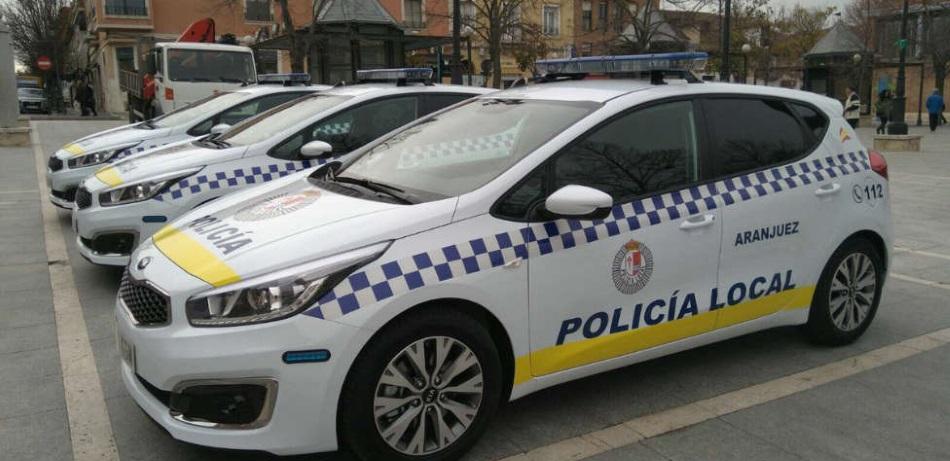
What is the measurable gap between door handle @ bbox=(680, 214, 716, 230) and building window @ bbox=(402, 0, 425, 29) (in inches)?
1720

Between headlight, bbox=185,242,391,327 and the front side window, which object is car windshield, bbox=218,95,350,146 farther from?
headlight, bbox=185,242,391,327

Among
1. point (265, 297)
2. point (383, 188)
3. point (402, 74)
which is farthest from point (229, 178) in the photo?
point (265, 297)

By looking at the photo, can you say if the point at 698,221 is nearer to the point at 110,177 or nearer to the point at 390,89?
the point at 390,89

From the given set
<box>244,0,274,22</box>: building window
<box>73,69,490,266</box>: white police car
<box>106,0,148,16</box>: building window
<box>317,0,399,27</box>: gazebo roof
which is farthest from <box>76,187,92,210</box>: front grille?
<box>244,0,274,22</box>: building window

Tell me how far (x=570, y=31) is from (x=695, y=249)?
161 ft

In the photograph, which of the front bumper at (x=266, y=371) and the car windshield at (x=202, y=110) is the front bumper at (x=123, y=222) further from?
the car windshield at (x=202, y=110)

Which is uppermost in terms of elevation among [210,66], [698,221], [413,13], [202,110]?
[413,13]

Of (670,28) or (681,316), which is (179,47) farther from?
(670,28)

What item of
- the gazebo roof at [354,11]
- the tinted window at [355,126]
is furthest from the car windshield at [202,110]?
the gazebo roof at [354,11]

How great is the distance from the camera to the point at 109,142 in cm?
855

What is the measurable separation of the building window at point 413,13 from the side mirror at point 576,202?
44137 millimetres

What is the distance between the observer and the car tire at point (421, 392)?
9.36 ft

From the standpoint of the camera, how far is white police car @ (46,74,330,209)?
797cm

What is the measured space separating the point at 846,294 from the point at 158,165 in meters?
4.80
